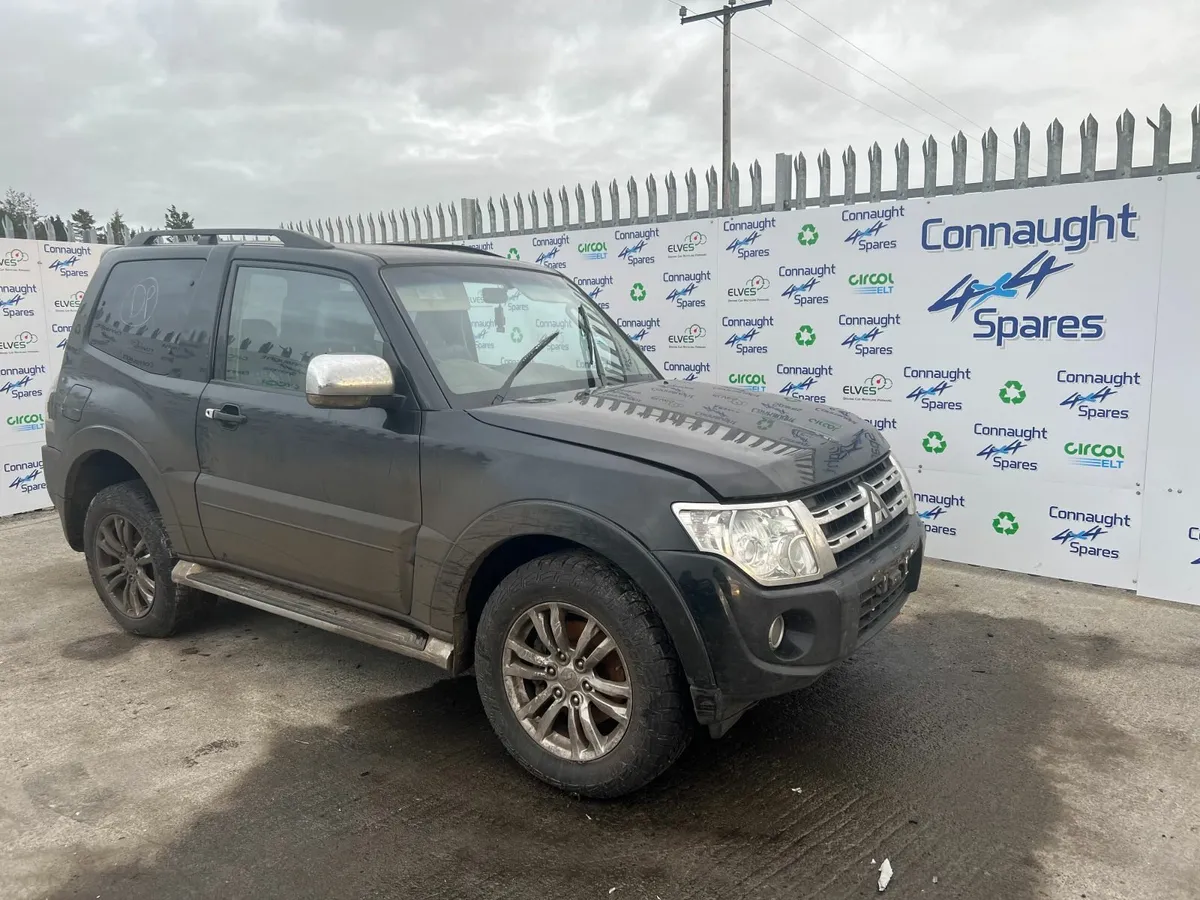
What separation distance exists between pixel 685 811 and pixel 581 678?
2.00 feet

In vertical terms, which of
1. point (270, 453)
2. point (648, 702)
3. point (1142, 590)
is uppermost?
point (270, 453)

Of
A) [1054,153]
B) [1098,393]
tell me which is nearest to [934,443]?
[1098,393]

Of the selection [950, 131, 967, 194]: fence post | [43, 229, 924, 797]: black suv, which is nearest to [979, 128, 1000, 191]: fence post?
[950, 131, 967, 194]: fence post

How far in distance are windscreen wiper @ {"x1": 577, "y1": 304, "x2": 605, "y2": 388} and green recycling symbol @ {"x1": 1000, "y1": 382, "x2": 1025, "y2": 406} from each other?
3139mm

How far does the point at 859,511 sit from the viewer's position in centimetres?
321

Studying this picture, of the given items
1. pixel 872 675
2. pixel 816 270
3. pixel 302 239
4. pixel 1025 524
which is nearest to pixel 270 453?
pixel 302 239

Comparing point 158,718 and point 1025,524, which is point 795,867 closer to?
point 158,718

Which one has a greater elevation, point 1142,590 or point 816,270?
point 816,270

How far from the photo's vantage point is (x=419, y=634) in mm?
3547

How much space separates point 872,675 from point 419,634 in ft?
7.29

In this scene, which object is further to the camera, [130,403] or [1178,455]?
[1178,455]

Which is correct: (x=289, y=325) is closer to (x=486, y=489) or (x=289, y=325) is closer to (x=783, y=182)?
(x=486, y=489)

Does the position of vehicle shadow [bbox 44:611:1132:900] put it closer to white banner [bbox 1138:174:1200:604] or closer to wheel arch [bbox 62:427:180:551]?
wheel arch [bbox 62:427:180:551]

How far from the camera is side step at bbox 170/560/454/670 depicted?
11.4ft
